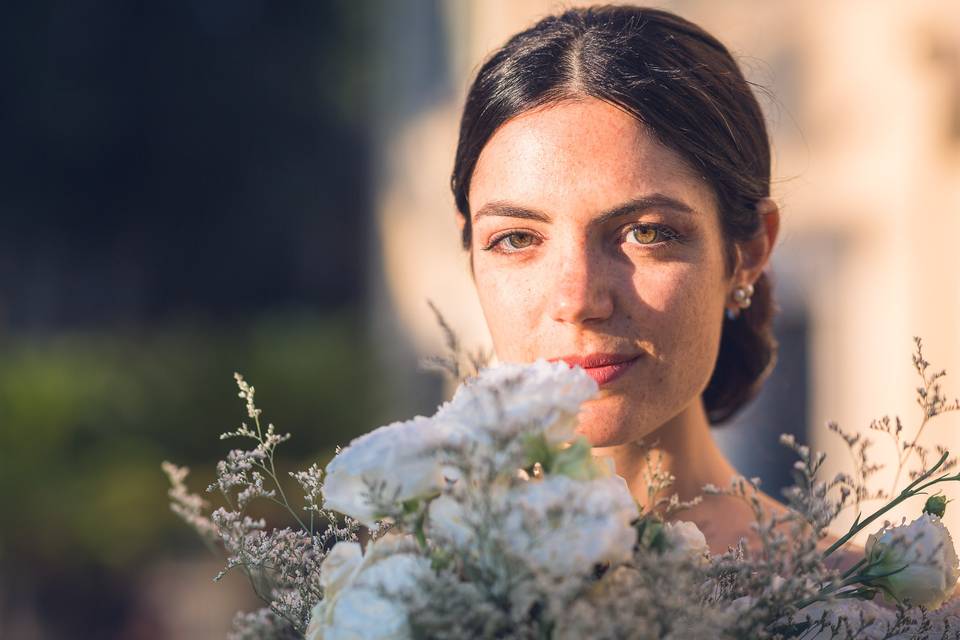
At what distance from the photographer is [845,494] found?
53.1 inches

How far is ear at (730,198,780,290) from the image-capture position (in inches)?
82.2

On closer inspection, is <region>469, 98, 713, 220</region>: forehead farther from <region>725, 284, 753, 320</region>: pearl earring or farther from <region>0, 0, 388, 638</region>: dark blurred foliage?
<region>0, 0, 388, 638</region>: dark blurred foliage

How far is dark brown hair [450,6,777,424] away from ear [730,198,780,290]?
19 millimetres

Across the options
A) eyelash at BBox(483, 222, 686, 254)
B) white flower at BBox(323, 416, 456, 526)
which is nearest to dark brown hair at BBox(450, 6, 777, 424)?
eyelash at BBox(483, 222, 686, 254)

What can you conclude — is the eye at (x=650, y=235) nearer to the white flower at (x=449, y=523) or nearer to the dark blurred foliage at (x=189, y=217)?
the white flower at (x=449, y=523)

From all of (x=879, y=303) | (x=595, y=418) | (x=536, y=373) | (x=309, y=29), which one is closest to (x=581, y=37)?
(x=595, y=418)

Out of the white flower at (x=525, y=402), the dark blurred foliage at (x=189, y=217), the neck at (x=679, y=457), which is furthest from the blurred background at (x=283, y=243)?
the white flower at (x=525, y=402)

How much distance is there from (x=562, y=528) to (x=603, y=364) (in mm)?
676

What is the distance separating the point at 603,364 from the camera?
1.79m

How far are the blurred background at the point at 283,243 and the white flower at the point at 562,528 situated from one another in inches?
73.6

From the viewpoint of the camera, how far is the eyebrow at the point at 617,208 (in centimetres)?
178

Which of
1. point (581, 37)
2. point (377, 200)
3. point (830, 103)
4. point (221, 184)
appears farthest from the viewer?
point (221, 184)

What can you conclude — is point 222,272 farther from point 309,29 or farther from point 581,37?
point 581,37

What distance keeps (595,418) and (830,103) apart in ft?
12.1
